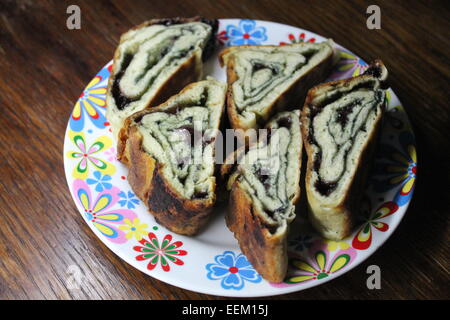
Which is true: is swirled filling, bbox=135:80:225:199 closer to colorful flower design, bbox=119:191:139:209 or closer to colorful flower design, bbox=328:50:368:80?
colorful flower design, bbox=119:191:139:209

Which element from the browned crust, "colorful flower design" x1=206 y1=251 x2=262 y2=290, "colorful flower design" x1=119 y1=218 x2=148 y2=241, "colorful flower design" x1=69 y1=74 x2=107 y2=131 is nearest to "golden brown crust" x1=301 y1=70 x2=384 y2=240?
the browned crust

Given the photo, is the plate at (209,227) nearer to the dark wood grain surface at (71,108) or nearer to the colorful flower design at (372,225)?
the colorful flower design at (372,225)

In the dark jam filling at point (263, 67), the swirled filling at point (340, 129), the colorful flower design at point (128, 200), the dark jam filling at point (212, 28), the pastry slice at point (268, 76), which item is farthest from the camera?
the dark jam filling at point (212, 28)

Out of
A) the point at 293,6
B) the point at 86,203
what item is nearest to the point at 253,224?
the point at 86,203

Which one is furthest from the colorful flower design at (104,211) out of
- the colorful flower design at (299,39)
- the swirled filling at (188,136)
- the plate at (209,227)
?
the colorful flower design at (299,39)

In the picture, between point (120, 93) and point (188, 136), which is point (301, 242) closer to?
point (188, 136)

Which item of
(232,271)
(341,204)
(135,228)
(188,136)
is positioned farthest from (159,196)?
(341,204)
